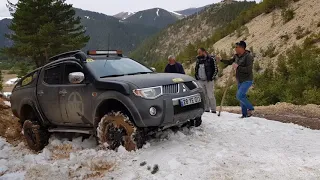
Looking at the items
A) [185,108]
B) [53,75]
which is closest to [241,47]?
[185,108]

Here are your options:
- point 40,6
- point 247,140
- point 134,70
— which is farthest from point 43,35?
point 247,140

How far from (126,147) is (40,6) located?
27.5 meters

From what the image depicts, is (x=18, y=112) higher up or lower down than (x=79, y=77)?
lower down

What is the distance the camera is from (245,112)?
782 centimetres

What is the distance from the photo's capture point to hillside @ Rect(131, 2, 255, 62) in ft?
317

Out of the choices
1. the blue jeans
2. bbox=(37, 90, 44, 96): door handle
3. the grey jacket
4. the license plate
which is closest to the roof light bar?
bbox=(37, 90, 44, 96): door handle

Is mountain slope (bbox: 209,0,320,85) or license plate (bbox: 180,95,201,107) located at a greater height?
mountain slope (bbox: 209,0,320,85)

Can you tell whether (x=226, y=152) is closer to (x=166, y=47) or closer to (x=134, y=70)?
(x=134, y=70)

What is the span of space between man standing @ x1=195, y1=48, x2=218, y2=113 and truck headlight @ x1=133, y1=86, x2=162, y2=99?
3762 mm

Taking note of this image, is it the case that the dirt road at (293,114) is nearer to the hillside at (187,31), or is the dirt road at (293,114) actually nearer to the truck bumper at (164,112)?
the truck bumper at (164,112)

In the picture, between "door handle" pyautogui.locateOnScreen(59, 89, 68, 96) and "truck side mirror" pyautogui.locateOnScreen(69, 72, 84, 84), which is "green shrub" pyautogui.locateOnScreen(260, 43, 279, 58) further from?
"truck side mirror" pyautogui.locateOnScreen(69, 72, 84, 84)

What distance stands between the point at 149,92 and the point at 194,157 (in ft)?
4.00

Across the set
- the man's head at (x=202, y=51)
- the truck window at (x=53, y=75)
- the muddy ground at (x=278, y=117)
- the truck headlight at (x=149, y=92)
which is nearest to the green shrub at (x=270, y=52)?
the muddy ground at (x=278, y=117)

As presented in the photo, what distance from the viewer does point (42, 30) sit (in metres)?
27.4
